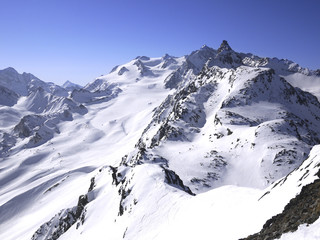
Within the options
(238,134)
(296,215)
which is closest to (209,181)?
(238,134)

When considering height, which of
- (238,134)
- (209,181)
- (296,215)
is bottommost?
(209,181)

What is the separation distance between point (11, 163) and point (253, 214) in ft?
697

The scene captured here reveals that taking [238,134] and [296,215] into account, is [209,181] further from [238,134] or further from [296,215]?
[296,215]

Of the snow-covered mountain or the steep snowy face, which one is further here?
the steep snowy face

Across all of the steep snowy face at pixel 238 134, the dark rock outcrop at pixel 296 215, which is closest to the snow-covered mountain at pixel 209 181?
the dark rock outcrop at pixel 296 215

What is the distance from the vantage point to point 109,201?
5006cm

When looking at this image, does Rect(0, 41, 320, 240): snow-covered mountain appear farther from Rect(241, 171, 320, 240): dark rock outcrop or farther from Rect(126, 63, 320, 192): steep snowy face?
Rect(126, 63, 320, 192): steep snowy face

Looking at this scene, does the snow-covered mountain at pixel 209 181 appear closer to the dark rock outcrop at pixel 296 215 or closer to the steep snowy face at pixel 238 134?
the dark rock outcrop at pixel 296 215

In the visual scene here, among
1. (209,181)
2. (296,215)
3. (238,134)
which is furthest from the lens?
(238,134)

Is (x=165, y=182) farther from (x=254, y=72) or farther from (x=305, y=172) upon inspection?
(x=254, y=72)

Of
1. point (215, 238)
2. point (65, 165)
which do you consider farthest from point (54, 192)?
point (215, 238)

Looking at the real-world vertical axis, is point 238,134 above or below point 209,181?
above

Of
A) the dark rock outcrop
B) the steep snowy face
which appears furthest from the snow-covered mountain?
the steep snowy face

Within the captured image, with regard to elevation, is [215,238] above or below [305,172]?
below
